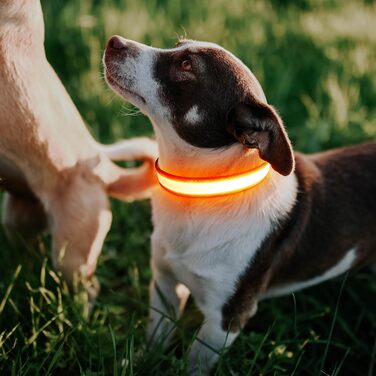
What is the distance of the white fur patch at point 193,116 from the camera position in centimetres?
232

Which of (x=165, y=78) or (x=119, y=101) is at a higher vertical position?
(x=165, y=78)

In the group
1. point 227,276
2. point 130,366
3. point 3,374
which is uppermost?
point 227,276

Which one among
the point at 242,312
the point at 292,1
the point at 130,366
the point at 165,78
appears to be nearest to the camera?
the point at 130,366

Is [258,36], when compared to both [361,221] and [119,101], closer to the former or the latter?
[119,101]

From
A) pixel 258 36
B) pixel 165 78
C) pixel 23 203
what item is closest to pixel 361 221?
pixel 165 78

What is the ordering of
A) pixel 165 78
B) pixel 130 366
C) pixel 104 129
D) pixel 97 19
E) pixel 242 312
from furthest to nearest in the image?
pixel 97 19
pixel 104 129
pixel 242 312
pixel 165 78
pixel 130 366

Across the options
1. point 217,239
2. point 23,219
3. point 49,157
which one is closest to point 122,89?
point 49,157

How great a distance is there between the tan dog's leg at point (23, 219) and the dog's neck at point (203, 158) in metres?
0.73

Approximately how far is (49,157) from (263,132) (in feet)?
2.95

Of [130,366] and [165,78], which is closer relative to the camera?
[130,366]

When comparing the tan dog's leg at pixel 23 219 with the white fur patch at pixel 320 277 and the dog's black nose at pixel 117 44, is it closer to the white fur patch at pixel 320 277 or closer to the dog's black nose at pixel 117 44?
the dog's black nose at pixel 117 44

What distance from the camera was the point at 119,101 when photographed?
4.17 meters

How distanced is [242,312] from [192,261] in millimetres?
326

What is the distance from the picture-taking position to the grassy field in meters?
2.41
